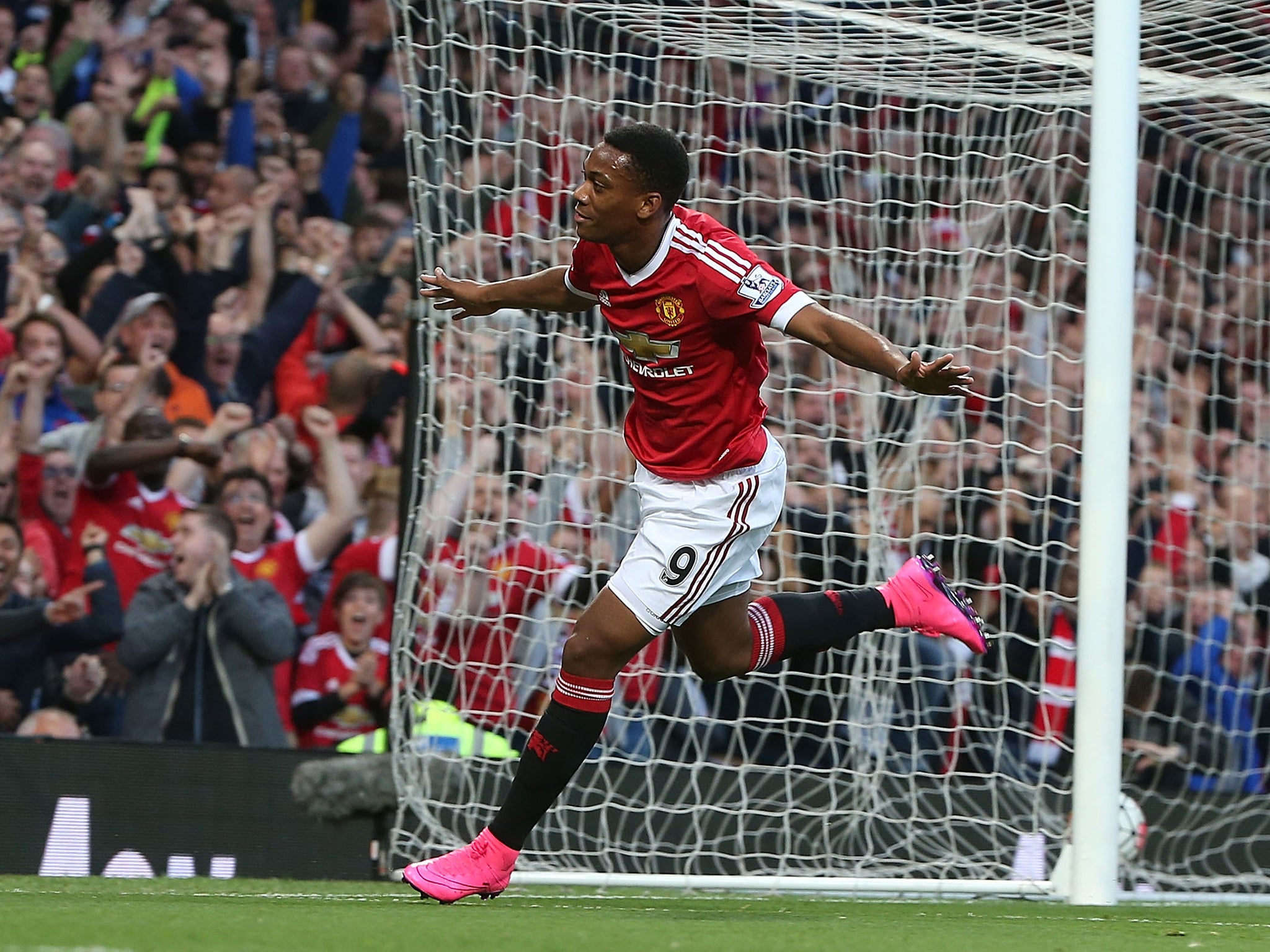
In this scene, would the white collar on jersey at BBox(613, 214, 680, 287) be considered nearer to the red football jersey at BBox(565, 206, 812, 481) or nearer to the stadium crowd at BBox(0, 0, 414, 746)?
the red football jersey at BBox(565, 206, 812, 481)

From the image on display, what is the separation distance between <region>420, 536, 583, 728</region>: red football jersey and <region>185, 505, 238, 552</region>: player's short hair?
0.87 meters

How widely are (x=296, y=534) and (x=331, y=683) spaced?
0.67 metres

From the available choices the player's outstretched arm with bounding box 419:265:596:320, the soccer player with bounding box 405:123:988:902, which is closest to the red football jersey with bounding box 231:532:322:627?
the player's outstretched arm with bounding box 419:265:596:320

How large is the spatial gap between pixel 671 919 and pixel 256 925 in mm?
1025

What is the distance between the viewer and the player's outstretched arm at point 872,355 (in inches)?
138

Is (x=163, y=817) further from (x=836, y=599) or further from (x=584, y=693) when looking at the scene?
(x=836, y=599)

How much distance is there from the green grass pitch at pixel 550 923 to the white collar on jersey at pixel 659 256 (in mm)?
1541

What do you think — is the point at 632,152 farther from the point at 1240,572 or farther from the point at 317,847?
the point at 1240,572

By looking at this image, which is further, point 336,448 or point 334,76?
point 334,76

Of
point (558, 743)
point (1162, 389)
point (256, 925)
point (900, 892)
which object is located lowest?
point (900, 892)

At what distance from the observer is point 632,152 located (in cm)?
390

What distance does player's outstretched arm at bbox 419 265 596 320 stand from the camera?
4.29 m

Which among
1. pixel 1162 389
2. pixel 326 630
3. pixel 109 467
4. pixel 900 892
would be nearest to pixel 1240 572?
pixel 1162 389

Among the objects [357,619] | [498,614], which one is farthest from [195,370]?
[498,614]
